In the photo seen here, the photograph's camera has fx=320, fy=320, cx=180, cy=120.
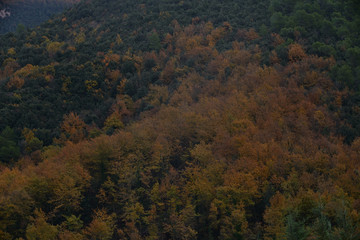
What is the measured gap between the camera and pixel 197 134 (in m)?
48.0

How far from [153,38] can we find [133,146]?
5328cm

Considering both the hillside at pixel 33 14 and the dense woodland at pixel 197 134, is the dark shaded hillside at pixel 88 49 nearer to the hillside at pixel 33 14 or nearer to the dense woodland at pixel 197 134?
the dense woodland at pixel 197 134

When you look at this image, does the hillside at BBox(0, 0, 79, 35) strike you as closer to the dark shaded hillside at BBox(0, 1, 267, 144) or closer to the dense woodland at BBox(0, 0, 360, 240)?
the dark shaded hillside at BBox(0, 1, 267, 144)

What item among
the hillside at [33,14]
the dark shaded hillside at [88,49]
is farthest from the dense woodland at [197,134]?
the hillside at [33,14]

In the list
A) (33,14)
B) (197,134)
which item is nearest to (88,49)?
(197,134)

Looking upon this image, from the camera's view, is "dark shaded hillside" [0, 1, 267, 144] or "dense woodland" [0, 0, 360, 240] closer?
"dense woodland" [0, 0, 360, 240]

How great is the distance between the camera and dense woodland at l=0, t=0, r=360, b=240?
1352 inches

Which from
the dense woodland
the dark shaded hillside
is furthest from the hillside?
the dense woodland

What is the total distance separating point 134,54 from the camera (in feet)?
298

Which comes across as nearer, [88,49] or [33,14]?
[88,49]

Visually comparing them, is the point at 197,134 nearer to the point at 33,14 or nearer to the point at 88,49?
the point at 88,49

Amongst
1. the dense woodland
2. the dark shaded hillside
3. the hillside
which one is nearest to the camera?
the dense woodland

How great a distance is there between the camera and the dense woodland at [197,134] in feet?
113

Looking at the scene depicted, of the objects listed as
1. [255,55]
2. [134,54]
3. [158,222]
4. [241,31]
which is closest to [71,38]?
[134,54]
